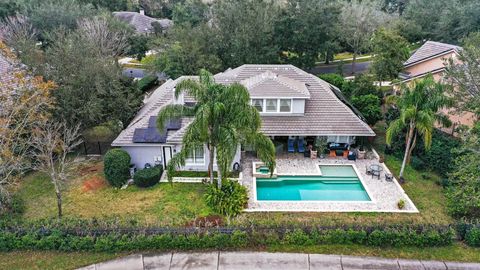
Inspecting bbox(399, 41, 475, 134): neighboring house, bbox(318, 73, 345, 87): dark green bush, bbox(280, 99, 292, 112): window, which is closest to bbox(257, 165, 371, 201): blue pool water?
bbox(280, 99, 292, 112): window

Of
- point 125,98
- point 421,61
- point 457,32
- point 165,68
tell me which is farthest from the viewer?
point 457,32

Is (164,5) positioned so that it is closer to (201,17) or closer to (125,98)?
(201,17)

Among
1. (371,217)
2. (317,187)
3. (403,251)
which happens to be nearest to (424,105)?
(371,217)

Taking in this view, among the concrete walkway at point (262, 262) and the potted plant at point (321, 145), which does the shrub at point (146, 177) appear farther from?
the potted plant at point (321, 145)

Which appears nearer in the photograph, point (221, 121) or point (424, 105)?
point (221, 121)

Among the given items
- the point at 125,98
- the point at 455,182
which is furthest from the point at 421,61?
the point at 125,98

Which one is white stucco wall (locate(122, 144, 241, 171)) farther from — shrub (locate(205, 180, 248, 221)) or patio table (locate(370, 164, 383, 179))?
patio table (locate(370, 164, 383, 179))

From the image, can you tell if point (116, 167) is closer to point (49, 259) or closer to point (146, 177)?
point (146, 177)

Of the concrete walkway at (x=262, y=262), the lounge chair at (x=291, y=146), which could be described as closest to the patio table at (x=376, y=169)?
the lounge chair at (x=291, y=146)
